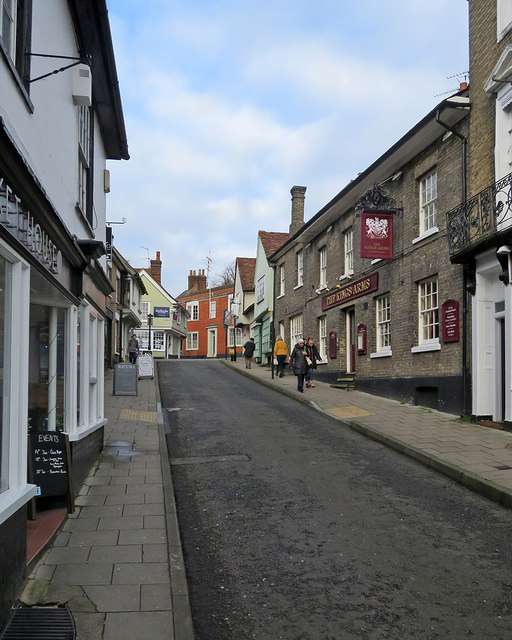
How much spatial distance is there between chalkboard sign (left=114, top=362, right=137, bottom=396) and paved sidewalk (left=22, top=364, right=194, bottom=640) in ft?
29.7

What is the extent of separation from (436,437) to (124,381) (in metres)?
10.0

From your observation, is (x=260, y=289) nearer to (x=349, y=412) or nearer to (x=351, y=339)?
(x=351, y=339)

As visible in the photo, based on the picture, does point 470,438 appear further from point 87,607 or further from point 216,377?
point 216,377

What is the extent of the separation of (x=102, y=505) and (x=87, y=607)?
2.65 m

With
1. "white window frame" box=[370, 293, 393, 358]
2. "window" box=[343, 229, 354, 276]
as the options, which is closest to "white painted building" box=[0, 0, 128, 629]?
"white window frame" box=[370, 293, 393, 358]

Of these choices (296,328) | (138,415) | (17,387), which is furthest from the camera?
(296,328)

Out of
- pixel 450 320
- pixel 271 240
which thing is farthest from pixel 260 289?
pixel 450 320

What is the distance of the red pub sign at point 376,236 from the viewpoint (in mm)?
15891

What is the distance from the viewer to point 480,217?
38.9ft

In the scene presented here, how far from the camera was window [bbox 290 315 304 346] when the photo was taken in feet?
85.0

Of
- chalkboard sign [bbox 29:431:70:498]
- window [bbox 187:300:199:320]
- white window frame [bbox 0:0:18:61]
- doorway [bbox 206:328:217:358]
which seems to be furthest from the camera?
window [bbox 187:300:199:320]

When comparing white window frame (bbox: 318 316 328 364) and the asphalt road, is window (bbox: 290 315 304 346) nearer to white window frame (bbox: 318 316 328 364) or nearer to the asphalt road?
white window frame (bbox: 318 316 328 364)

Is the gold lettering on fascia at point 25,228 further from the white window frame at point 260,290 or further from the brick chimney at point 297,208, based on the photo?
the white window frame at point 260,290

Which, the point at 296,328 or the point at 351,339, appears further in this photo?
the point at 296,328
